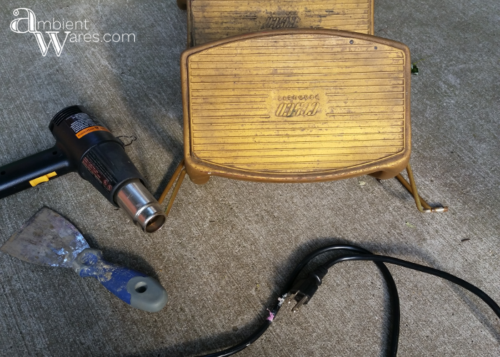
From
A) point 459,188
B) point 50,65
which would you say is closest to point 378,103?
point 459,188

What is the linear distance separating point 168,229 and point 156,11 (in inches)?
28.7

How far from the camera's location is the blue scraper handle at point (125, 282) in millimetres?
754

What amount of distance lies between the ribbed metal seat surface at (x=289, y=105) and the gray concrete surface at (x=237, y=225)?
0.79 feet

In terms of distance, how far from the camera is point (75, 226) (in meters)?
0.88

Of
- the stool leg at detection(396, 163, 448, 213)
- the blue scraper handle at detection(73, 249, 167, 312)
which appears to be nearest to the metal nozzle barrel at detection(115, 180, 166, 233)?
the blue scraper handle at detection(73, 249, 167, 312)

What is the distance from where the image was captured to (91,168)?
79cm

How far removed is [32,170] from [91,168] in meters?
0.17

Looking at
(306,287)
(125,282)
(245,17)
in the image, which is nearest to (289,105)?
(245,17)

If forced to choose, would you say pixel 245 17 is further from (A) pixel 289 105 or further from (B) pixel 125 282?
(B) pixel 125 282

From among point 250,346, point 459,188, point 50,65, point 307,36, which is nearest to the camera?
point 307,36

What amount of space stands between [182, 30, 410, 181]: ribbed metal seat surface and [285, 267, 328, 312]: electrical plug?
9.0 inches

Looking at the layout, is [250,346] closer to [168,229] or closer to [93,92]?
[168,229]

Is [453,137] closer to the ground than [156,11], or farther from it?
closer to the ground

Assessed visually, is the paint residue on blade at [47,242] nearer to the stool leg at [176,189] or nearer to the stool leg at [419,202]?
the stool leg at [176,189]
